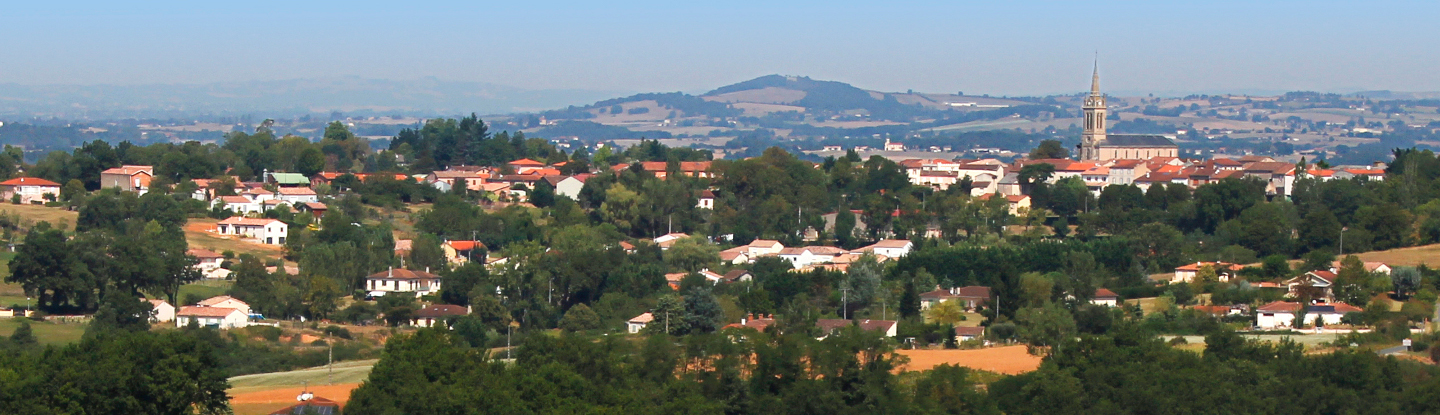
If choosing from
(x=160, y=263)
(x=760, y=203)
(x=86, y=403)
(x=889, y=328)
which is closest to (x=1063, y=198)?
(x=760, y=203)

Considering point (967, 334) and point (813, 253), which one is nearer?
point (967, 334)

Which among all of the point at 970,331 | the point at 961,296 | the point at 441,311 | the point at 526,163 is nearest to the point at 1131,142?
the point at 526,163

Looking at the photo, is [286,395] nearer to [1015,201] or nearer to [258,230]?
[258,230]

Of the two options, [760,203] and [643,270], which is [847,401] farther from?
[760,203]

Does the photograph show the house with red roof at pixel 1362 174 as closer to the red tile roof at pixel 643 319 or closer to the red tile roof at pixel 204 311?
the red tile roof at pixel 643 319

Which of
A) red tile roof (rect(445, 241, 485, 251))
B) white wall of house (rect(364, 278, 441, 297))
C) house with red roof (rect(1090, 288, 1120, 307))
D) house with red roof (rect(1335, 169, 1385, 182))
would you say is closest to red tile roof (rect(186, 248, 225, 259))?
white wall of house (rect(364, 278, 441, 297))
